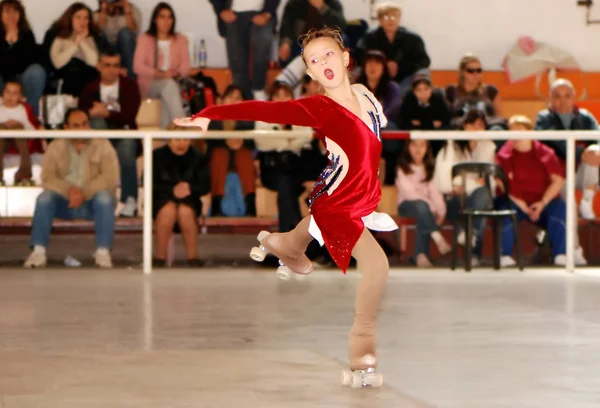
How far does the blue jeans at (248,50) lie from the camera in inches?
466

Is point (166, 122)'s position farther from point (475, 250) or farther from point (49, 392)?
point (49, 392)

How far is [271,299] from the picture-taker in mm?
8070

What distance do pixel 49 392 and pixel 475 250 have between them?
20.7 feet

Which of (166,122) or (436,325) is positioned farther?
(166,122)

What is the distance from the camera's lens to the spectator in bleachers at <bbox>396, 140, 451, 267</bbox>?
1044 centimetres

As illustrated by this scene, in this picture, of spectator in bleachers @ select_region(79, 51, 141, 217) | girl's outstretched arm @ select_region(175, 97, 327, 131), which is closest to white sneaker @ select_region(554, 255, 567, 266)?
spectator in bleachers @ select_region(79, 51, 141, 217)

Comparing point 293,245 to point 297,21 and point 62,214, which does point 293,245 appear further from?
point 297,21

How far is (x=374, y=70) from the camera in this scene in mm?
10906

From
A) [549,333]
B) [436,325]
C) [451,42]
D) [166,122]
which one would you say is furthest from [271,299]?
[451,42]

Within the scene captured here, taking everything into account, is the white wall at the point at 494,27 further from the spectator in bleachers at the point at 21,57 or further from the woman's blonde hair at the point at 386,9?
the spectator in bleachers at the point at 21,57

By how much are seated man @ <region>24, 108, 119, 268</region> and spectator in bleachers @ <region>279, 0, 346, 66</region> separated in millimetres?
2243

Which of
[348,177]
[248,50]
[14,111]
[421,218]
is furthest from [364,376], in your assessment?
[248,50]

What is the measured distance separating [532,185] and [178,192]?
2930mm

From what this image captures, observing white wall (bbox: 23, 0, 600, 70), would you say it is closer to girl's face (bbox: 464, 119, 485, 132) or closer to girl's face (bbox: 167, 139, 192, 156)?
girl's face (bbox: 464, 119, 485, 132)
